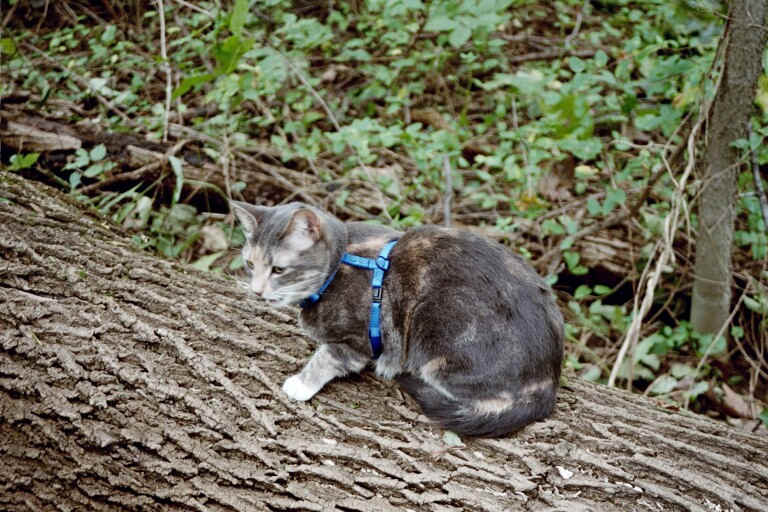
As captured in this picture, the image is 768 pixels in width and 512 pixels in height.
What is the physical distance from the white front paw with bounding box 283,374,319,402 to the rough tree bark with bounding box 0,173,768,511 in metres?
0.04

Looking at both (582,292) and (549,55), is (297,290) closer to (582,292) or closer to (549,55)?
(582,292)

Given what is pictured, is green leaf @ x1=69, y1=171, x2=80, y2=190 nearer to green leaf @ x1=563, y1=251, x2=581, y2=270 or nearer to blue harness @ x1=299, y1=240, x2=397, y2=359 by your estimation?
blue harness @ x1=299, y1=240, x2=397, y2=359

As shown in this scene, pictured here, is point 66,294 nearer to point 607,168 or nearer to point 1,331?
point 1,331

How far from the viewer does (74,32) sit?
5293mm

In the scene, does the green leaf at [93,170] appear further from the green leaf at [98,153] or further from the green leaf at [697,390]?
the green leaf at [697,390]

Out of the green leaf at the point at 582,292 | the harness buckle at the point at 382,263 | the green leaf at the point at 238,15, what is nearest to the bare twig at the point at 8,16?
the green leaf at the point at 238,15

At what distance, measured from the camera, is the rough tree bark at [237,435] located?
1690 mm

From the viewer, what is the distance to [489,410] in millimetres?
1943

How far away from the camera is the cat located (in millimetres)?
1972

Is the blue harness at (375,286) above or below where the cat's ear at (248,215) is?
below

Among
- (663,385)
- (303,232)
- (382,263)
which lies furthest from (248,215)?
(663,385)

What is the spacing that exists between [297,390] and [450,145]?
2.39 meters

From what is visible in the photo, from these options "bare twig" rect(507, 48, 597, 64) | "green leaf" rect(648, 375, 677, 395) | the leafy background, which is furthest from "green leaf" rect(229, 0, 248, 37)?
"green leaf" rect(648, 375, 677, 395)

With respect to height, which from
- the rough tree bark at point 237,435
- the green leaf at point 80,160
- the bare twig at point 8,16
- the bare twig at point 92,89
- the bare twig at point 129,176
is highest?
the bare twig at point 8,16
